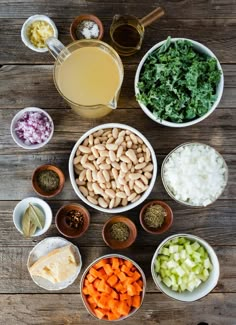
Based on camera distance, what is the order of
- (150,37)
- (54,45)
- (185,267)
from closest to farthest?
(54,45), (185,267), (150,37)

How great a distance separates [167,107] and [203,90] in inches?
6.0

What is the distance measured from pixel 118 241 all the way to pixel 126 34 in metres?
0.85

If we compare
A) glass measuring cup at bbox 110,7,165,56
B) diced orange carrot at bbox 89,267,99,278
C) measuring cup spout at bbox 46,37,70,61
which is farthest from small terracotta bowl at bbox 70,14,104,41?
diced orange carrot at bbox 89,267,99,278

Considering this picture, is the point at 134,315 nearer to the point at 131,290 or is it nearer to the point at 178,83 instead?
the point at 131,290

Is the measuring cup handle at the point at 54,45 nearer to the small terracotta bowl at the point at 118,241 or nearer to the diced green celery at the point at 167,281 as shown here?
the small terracotta bowl at the point at 118,241

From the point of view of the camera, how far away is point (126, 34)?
2.03 metres

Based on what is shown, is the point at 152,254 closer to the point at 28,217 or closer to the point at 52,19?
the point at 28,217

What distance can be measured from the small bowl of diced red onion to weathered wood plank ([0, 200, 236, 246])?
23 cm

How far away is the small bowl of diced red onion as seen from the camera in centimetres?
199

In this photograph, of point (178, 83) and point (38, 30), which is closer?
point (178, 83)

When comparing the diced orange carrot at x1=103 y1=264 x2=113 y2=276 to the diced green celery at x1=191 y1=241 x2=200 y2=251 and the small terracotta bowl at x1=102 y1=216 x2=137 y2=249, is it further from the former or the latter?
the diced green celery at x1=191 y1=241 x2=200 y2=251

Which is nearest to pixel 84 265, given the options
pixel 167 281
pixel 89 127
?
pixel 167 281

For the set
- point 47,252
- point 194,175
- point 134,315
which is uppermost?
point 194,175

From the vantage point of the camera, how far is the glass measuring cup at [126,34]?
200cm
